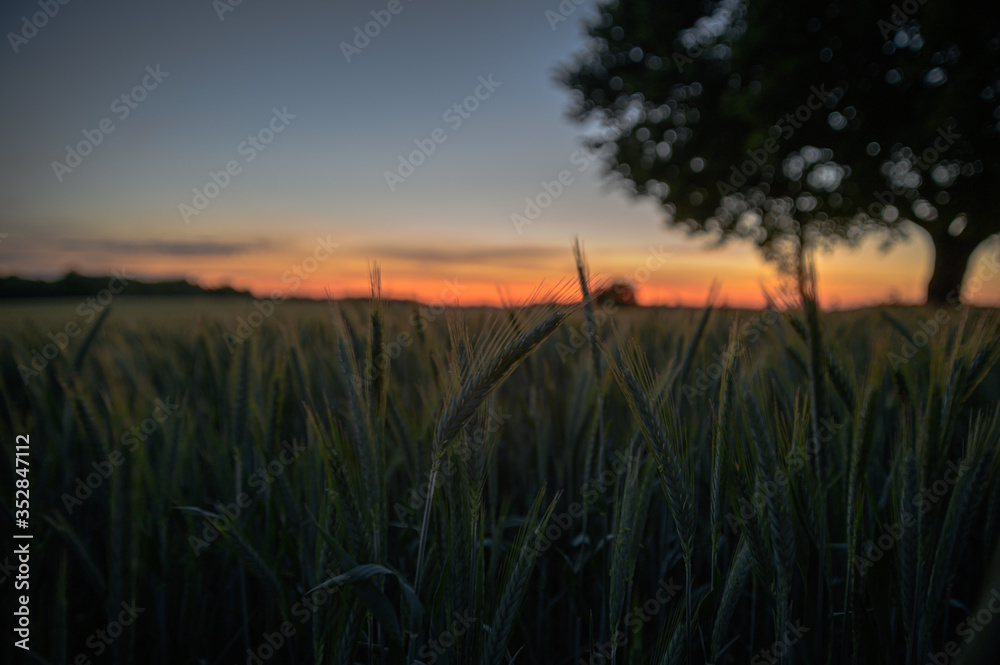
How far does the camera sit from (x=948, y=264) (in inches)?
610

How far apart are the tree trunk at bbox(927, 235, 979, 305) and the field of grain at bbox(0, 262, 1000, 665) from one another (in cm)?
1747

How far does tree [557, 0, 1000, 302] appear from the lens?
11.1m

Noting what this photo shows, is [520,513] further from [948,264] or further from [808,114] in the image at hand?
[948,264]

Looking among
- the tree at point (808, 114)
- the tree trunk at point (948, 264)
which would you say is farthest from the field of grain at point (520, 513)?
the tree trunk at point (948, 264)

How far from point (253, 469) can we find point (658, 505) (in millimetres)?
1235

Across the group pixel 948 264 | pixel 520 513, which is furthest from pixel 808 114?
pixel 520 513

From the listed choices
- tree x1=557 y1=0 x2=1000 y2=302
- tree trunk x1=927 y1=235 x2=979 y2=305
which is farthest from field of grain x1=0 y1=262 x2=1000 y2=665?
tree trunk x1=927 y1=235 x2=979 y2=305

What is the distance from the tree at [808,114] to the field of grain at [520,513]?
10.2 m

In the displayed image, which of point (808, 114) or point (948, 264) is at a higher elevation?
point (808, 114)

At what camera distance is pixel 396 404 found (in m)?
1.32

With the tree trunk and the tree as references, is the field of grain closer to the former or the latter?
the tree

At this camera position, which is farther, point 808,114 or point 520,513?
point 808,114

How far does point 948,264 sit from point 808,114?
769 centimetres

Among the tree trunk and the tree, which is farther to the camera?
the tree trunk
